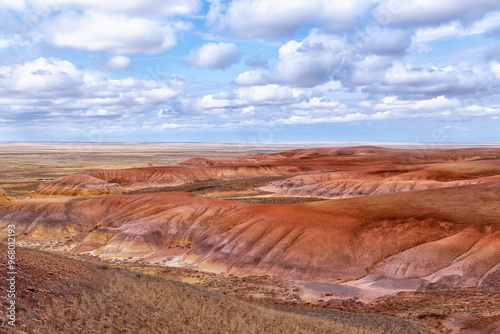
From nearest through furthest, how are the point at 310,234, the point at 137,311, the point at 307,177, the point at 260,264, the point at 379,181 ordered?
1. the point at 137,311
2. the point at 260,264
3. the point at 310,234
4. the point at 379,181
5. the point at 307,177

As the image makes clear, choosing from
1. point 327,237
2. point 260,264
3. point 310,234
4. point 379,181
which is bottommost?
point 260,264

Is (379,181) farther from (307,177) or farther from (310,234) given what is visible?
(310,234)

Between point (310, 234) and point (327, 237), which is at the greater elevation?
point (310, 234)

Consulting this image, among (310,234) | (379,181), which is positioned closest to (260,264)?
(310,234)

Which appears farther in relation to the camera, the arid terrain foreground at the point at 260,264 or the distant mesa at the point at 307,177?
the distant mesa at the point at 307,177

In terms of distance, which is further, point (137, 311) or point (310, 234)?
point (310, 234)

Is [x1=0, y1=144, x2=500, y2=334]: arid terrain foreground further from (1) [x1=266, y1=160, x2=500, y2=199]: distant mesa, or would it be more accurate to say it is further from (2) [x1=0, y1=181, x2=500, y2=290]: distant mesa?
(1) [x1=266, y1=160, x2=500, y2=199]: distant mesa

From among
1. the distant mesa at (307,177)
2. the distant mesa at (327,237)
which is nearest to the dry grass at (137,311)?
the distant mesa at (327,237)

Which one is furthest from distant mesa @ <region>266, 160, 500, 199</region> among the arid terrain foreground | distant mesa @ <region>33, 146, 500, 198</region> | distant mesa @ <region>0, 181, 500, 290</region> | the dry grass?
the dry grass

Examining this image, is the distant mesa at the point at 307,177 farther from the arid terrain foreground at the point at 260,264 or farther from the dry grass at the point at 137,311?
the dry grass at the point at 137,311
